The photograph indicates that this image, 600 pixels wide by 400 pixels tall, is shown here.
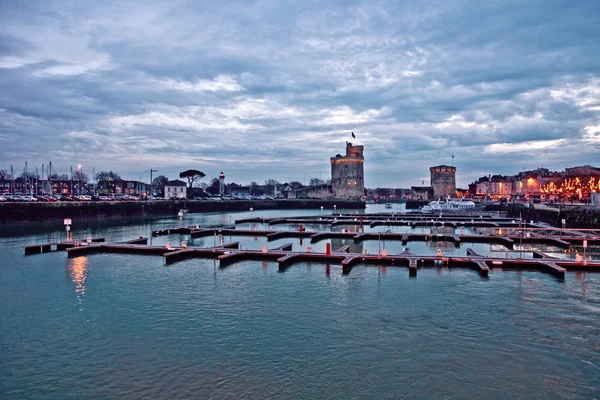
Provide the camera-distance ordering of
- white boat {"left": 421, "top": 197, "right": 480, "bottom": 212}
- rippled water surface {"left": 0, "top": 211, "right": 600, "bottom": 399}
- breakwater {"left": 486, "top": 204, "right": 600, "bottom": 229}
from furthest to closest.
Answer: white boat {"left": 421, "top": 197, "right": 480, "bottom": 212}, breakwater {"left": 486, "top": 204, "right": 600, "bottom": 229}, rippled water surface {"left": 0, "top": 211, "right": 600, "bottom": 399}

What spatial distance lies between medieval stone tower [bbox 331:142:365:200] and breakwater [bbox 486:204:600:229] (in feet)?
222

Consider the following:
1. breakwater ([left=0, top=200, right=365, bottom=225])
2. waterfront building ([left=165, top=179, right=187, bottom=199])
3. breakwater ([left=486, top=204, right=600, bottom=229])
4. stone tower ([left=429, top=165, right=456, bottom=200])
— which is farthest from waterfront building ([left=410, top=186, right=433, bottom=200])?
waterfront building ([left=165, top=179, right=187, bottom=199])

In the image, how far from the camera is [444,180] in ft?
497

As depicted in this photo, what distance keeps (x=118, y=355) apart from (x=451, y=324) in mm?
12727

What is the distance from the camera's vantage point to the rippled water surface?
13.3 metres

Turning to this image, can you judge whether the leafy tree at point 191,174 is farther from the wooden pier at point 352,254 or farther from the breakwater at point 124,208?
the wooden pier at point 352,254

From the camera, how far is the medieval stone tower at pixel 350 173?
14925 cm

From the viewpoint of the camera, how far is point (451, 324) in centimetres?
1848

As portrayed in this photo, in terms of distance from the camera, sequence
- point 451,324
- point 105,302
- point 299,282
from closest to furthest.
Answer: point 451,324 → point 105,302 → point 299,282

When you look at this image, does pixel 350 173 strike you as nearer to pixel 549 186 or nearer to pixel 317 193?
pixel 317 193

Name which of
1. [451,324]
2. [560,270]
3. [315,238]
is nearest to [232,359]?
[451,324]

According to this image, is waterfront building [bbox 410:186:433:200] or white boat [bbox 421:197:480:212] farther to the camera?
waterfront building [bbox 410:186:433:200]

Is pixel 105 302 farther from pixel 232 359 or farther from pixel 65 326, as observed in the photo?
pixel 232 359

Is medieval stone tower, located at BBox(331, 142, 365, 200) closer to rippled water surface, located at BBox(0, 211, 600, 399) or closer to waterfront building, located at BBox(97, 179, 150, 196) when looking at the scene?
waterfront building, located at BBox(97, 179, 150, 196)
